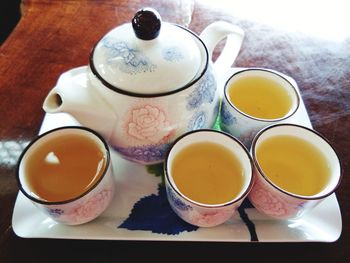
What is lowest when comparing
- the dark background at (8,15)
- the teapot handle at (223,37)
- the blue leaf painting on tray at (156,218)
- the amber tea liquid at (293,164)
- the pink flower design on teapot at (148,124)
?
the dark background at (8,15)

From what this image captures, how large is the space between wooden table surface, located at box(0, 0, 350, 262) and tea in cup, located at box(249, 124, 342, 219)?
0.08 meters

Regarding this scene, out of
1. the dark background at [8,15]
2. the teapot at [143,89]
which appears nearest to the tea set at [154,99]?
the teapot at [143,89]

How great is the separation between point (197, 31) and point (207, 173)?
16.5 inches

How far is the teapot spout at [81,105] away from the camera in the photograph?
0.56 m

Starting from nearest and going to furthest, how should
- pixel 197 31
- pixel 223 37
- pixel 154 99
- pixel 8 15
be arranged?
pixel 154 99
pixel 223 37
pixel 197 31
pixel 8 15

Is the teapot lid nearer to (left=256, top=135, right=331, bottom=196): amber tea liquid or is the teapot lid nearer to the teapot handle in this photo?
the teapot handle

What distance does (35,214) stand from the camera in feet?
1.96

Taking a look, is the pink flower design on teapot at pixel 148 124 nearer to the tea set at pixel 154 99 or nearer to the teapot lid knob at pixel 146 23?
the tea set at pixel 154 99

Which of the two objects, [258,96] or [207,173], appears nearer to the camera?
[207,173]

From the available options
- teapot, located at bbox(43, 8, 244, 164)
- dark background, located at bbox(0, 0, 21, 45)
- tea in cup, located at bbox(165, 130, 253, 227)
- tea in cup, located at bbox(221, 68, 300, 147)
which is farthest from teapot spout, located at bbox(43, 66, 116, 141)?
dark background, located at bbox(0, 0, 21, 45)

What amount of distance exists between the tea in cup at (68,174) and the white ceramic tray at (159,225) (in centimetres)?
3

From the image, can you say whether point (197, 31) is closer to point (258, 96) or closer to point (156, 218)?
point (258, 96)

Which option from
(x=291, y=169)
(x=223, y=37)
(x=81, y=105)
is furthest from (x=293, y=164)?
(x=81, y=105)

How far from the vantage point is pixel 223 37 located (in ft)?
2.14
